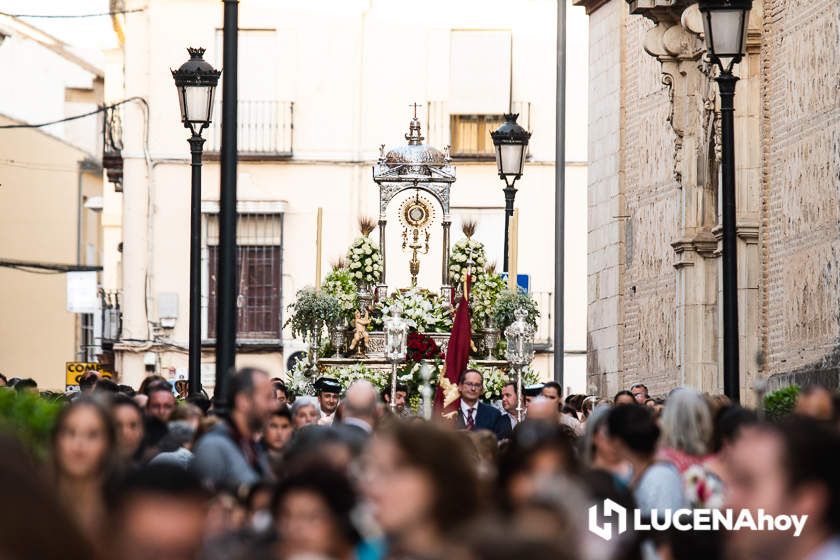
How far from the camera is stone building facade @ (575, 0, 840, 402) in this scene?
22078 millimetres

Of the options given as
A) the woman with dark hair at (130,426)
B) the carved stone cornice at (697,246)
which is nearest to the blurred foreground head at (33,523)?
the woman with dark hair at (130,426)

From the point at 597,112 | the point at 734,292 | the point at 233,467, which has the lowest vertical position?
the point at 233,467

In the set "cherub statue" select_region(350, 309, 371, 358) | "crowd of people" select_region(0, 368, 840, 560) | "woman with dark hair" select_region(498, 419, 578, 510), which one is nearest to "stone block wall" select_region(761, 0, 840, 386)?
"cherub statue" select_region(350, 309, 371, 358)

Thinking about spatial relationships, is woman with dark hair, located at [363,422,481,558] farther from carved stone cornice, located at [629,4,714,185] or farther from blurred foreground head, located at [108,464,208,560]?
carved stone cornice, located at [629,4,714,185]

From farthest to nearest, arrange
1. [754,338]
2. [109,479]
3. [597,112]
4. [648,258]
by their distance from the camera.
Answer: [597,112] < [648,258] < [754,338] < [109,479]

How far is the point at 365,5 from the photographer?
48.4m

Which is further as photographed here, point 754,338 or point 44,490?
point 754,338

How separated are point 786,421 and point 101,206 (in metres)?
51.7

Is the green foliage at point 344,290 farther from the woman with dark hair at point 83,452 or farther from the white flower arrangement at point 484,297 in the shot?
the woman with dark hair at point 83,452

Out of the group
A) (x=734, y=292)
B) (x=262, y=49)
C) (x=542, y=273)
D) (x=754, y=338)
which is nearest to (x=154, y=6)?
(x=262, y=49)

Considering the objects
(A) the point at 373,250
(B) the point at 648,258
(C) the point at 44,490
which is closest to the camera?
(C) the point at 44,490

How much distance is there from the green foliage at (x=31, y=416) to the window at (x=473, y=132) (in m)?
34.2

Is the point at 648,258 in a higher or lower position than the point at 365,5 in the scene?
Result: lower

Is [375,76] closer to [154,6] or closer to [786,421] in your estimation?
[154,6]
